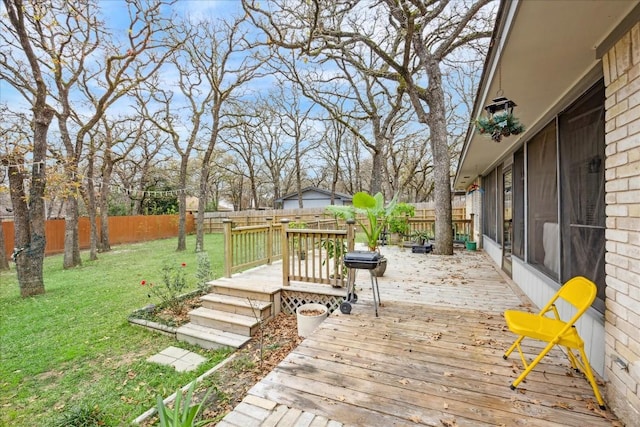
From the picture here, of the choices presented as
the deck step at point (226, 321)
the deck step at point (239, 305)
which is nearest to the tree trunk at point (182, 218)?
the deck step at point (239, 305)

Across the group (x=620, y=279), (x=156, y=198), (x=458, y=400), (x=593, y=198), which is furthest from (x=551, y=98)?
(x=156, y=198)

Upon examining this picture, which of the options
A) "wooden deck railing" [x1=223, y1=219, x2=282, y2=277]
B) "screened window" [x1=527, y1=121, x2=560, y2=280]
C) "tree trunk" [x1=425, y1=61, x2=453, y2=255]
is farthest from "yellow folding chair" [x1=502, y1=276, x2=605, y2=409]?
"tree trunk" [x1=425, y1=61, x2=453, y2=255]

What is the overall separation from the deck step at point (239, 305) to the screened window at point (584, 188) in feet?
12.6

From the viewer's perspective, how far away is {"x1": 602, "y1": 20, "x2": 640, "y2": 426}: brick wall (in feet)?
5.97

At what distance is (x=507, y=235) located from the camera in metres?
5.93

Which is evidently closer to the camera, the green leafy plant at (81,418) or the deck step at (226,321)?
the green leafy plant at (81,418)

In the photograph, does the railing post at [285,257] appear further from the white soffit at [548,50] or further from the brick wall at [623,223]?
the brick wall at [623,223]

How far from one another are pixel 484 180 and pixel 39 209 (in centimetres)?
1156

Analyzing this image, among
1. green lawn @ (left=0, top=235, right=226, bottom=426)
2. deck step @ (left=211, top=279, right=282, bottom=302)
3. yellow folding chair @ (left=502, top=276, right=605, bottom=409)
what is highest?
yellow folding chair @ (left=502, top=276, right=605, bottom=409)

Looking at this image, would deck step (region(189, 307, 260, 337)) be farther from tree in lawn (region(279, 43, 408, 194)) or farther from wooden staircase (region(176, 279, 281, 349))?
tree in lawn (region(279, 43, 408, 194))

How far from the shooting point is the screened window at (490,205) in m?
7.43

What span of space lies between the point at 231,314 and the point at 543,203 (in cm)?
463

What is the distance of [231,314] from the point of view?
15.7 ft

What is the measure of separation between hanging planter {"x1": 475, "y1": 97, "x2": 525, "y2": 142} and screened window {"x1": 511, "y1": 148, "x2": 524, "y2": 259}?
2273mm
